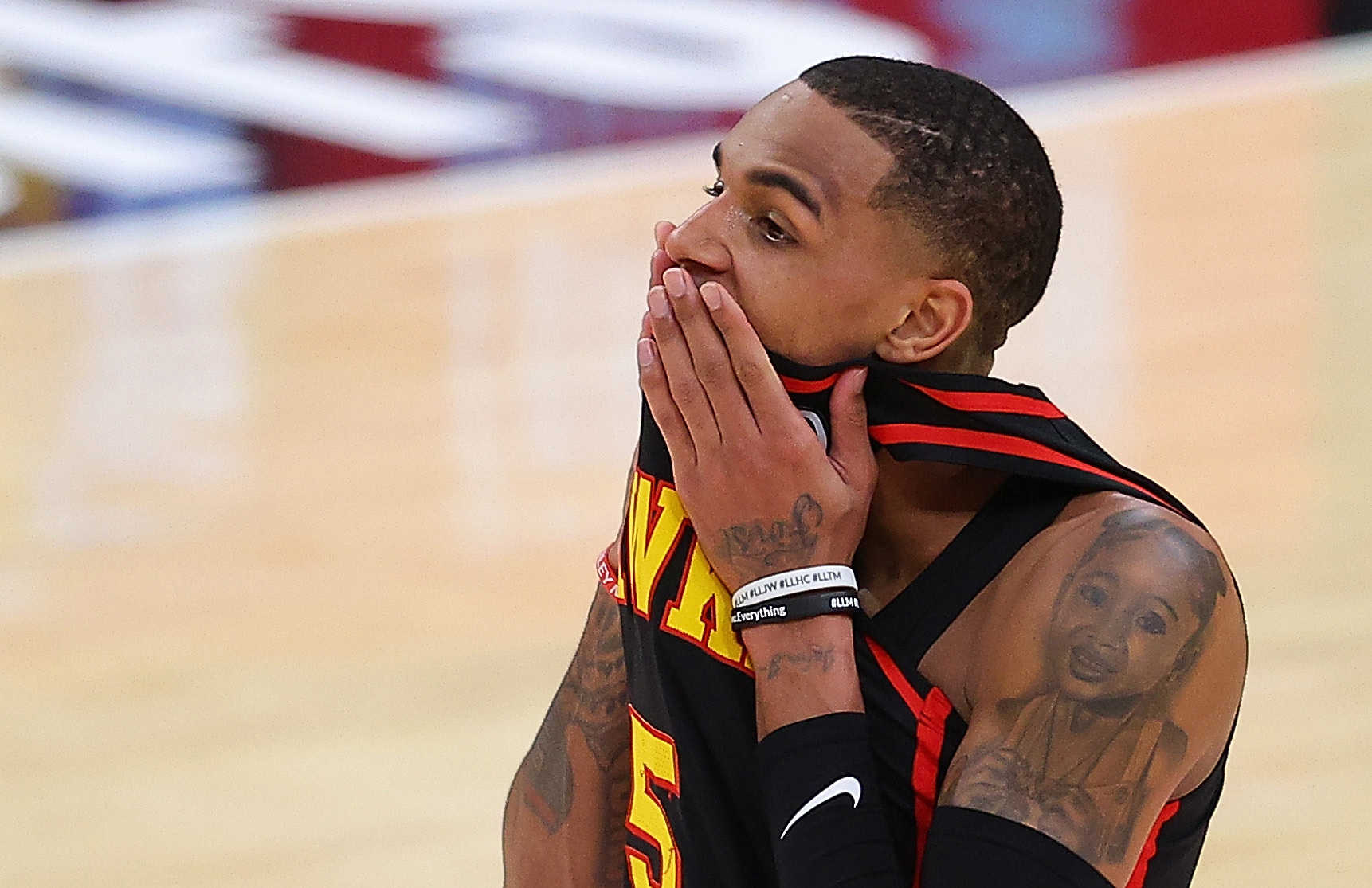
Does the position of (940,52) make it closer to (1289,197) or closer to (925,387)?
(1289,197)

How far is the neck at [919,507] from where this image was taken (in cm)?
146

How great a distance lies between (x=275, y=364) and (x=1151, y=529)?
576 cm

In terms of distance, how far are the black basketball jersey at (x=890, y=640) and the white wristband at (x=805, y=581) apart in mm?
35

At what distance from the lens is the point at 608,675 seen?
1.67 m

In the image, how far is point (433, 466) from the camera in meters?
5.61

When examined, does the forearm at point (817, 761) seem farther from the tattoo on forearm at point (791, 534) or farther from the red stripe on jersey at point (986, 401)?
the red stripe on jersey at point (986, 401)

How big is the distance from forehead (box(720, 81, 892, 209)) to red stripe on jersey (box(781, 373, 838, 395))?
126 millimetres

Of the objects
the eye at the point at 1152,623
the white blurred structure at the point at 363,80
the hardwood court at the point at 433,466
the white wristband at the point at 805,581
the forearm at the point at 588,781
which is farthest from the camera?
the white blurred structure at the point at 363,80

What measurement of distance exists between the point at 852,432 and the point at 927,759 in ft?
0.78

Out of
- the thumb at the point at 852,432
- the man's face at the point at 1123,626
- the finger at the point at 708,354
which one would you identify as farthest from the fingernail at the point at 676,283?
the man's face at the point at 1123,626

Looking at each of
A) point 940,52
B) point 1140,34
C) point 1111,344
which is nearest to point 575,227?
point 940,52

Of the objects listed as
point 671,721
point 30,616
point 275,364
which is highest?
point 275,364

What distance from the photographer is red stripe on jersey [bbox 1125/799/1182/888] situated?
1375 millimetres

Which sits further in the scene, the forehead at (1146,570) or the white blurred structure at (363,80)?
the white blurred structure at (363,80)
